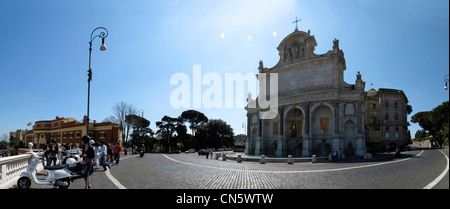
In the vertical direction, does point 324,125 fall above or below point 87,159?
above

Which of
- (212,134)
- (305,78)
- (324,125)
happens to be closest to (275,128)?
(324,125)

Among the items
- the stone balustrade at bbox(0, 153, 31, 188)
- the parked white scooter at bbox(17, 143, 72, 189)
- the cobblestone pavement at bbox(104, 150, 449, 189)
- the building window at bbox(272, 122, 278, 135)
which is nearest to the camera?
the parked white scooter at bbox(17, 143, 72, 189)

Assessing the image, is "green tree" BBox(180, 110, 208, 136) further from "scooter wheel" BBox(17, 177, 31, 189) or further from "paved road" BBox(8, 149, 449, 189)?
"scooter wheel" BBox(17, 177, 31, 189)

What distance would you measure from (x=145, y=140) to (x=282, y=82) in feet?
131

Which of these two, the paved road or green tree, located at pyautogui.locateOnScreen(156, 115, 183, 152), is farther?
green tree, located at pyautogui.locateOnScreen(156, 115, 183, 152)

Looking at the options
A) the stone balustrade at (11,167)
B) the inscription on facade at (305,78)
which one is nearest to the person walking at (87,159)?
the stone balustrade at (11,167)

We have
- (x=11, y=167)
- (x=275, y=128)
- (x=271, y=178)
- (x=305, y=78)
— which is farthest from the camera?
(x=275, y=128)

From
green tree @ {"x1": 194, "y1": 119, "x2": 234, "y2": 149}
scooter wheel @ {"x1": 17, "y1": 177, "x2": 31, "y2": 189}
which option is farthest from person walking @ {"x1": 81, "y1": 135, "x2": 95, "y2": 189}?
green tree @ {"x1": 194, "y1": 119, "x2": 234, "y2": 149}

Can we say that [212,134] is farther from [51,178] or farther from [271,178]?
[51,178]

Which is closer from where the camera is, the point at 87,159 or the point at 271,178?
the point at 87,159

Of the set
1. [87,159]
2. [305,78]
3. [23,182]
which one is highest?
[305,78]

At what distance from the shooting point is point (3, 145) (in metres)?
55.8

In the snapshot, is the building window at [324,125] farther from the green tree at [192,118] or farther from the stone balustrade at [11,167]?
the green tree at [192,118]
